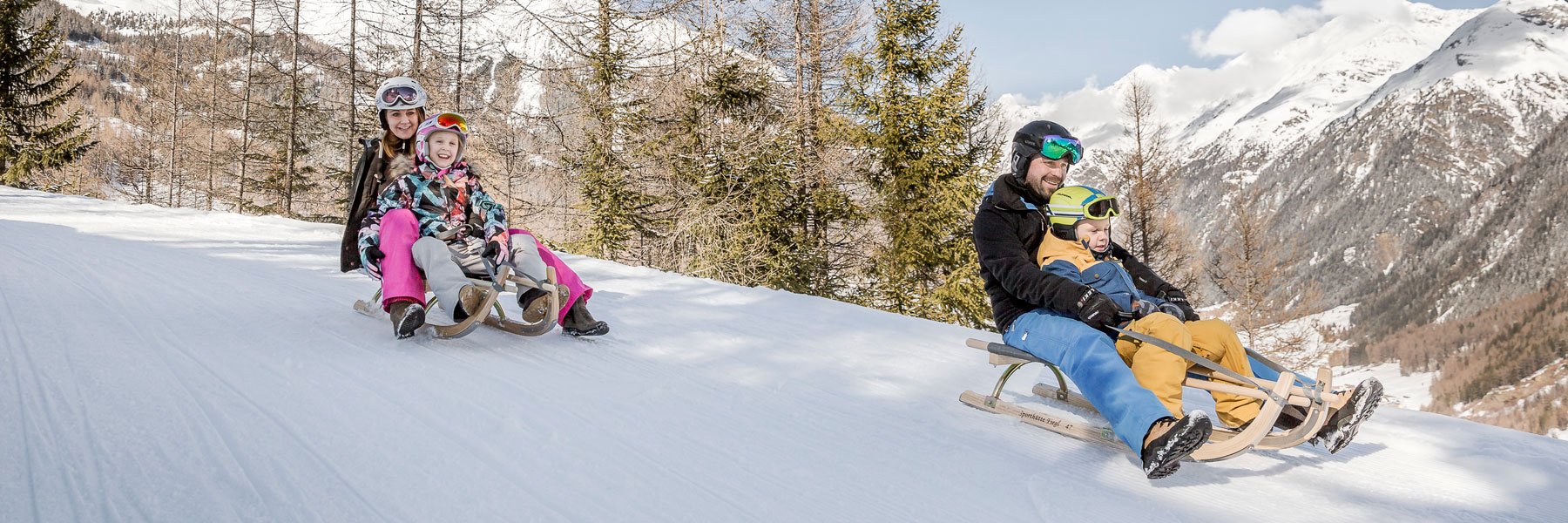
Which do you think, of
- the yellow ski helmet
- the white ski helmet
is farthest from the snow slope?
the white ski helmet

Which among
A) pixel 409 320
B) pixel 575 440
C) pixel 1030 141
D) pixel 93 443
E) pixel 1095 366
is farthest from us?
pixel 409 320

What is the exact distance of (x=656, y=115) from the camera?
1289 centimetres

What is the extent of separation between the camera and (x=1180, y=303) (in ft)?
10.3

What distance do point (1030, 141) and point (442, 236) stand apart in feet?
9.22

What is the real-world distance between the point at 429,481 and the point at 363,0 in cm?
1536

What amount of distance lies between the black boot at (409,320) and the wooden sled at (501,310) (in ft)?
0.37

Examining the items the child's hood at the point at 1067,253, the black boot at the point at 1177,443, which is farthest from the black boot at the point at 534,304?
the black boot at the point at 1177,443

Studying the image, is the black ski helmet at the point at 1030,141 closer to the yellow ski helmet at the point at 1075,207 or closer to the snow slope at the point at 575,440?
the yellow ski helmet at the point at 1075,207

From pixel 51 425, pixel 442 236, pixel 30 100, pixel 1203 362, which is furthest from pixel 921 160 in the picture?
Result: pixel 30 100

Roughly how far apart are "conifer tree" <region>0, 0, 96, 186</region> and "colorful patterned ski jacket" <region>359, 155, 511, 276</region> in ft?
87.3

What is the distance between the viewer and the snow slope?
2.03 m

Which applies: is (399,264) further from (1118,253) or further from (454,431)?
(1118,253)

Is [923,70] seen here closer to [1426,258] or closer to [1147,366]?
[1147,366]

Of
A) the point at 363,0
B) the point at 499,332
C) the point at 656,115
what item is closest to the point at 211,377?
the point at 499,332
